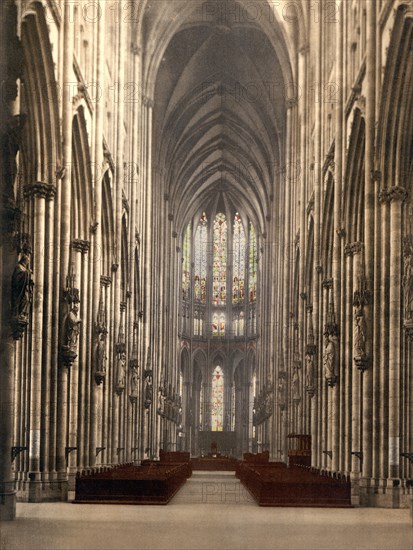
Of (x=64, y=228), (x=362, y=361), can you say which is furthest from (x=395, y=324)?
(x=64, y=228)

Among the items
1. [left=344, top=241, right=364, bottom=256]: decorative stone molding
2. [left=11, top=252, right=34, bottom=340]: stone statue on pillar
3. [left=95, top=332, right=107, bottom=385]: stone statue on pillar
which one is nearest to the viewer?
[left=11, top=252, right=34, bottom=340]: stone statue on pillar

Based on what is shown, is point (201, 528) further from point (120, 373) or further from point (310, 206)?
point (310, 206)

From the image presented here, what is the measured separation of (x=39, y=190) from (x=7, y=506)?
8873 mm

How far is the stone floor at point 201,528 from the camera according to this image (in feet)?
45.6

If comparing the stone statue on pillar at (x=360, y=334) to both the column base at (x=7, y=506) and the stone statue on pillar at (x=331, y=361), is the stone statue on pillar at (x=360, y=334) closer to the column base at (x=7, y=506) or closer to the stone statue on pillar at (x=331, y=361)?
the stone statue on pillar at (x=331, y=361)


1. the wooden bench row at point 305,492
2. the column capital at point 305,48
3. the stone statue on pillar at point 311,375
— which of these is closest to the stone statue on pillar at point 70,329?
Result: the wooden bench row at point 305,492

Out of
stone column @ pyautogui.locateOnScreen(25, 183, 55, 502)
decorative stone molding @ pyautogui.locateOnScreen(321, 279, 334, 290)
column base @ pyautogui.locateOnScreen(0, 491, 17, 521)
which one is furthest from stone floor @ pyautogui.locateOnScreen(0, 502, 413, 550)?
decorative stone molding @ pyautogui.locateOnScreen(321, 279, 334, 290)

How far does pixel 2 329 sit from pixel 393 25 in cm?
1215

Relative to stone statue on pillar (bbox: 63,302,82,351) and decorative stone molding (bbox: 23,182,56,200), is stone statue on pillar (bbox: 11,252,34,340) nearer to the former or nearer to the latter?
decorative stone molding (bbox: 23,182,56,200)

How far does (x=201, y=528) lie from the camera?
16938 mm

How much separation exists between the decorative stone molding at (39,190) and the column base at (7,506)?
28.2ft

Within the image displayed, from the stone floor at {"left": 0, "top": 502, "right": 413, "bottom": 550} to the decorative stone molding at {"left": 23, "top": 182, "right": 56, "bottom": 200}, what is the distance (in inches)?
290

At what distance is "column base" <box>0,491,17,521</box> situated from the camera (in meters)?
16.1

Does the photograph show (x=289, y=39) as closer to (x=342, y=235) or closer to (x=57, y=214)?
(x=342, y=235)
